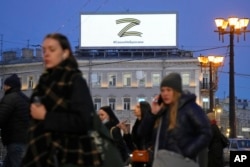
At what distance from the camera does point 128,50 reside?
100m

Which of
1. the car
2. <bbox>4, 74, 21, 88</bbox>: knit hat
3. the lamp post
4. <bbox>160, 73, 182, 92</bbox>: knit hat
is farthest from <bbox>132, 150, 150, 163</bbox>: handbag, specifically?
the car

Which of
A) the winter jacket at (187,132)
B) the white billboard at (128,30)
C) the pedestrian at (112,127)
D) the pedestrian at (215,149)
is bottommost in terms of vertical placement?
the pedestrian at (215,149)

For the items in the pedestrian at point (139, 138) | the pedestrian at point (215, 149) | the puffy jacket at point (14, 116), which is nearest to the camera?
the puffy jacket at point (14, 116)

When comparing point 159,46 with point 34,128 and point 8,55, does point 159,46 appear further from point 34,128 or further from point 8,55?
point 34,128

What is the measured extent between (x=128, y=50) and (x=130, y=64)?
6.46 ft

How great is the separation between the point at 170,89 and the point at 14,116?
10.3ft

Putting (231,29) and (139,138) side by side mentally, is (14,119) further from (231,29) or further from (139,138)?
(231,29)

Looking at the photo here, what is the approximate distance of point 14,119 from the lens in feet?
31.9

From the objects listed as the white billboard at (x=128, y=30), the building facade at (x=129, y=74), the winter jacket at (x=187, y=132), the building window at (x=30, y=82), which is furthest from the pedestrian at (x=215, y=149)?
the building window at (x=30, y=82)

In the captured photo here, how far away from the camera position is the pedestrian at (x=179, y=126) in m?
6.94

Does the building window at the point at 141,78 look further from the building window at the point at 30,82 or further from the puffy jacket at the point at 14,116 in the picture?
the puffy jacket at the point at 14,116

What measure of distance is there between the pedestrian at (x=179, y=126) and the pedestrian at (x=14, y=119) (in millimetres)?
2952

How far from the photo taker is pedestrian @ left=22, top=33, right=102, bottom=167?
4980 mm

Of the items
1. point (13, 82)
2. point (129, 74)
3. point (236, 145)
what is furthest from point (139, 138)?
point (129, 74)
